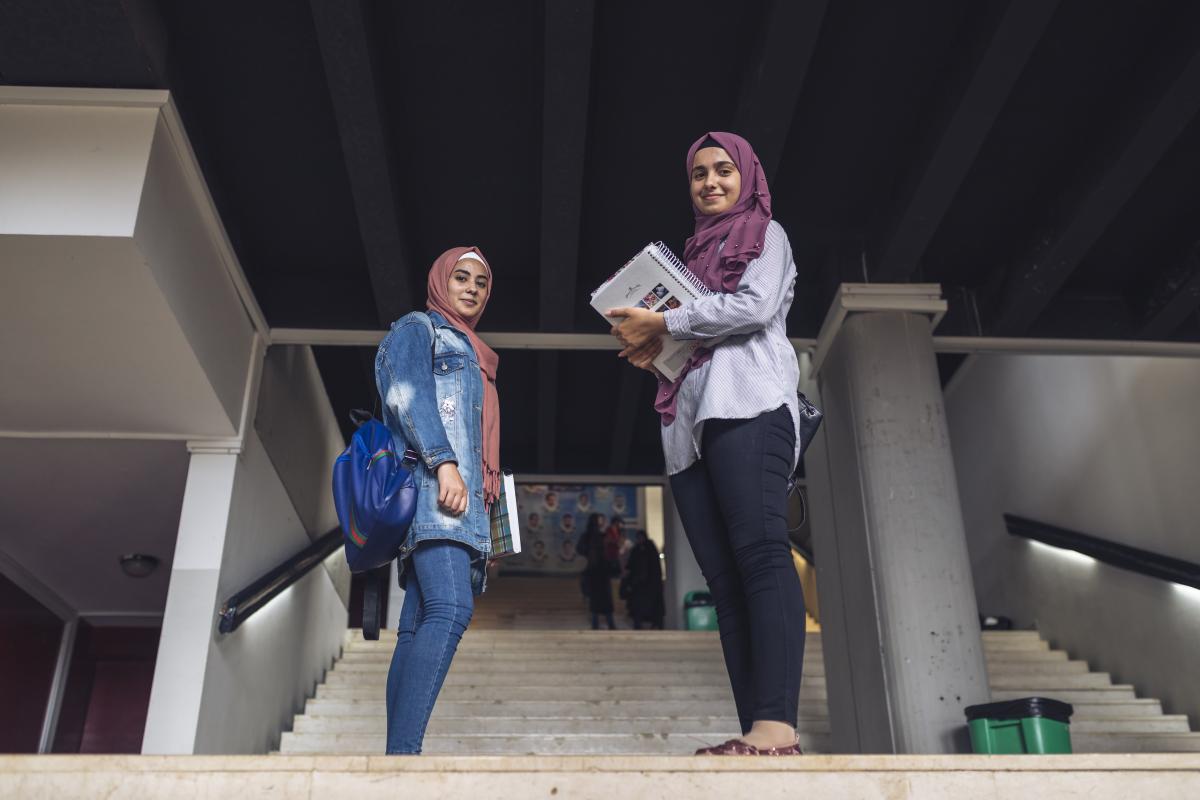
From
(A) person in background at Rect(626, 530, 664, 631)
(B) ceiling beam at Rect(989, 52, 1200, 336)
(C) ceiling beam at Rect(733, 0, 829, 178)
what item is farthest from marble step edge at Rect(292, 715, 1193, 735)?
(A) person in background at Rect(626, 530, 664, 631)

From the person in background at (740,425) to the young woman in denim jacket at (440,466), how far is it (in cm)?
45

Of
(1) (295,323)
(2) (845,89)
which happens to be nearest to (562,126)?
(2) (845,89)

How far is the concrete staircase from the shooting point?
5.75 metres

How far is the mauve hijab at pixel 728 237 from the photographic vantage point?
8.24 ft

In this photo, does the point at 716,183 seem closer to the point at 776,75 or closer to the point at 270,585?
the point at 776,75

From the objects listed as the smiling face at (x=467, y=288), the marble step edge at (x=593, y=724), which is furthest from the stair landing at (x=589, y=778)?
the marble step edge at (x=593, y=724)

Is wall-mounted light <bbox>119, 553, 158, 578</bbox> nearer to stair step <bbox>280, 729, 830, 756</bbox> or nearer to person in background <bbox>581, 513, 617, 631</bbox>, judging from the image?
stair step <bbox>280, 729, 830, 756</bbox>

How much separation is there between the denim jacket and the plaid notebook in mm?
109

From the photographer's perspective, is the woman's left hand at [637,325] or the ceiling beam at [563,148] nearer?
the woman's left hand at [637,325]

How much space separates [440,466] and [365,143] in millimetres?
2366

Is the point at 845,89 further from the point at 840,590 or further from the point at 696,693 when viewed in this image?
the point at 696,693

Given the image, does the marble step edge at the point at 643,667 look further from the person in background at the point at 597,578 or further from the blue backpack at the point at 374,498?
the blue backpack at the point at 374,498

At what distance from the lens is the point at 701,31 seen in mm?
4340

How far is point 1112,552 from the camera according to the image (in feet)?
21.8
